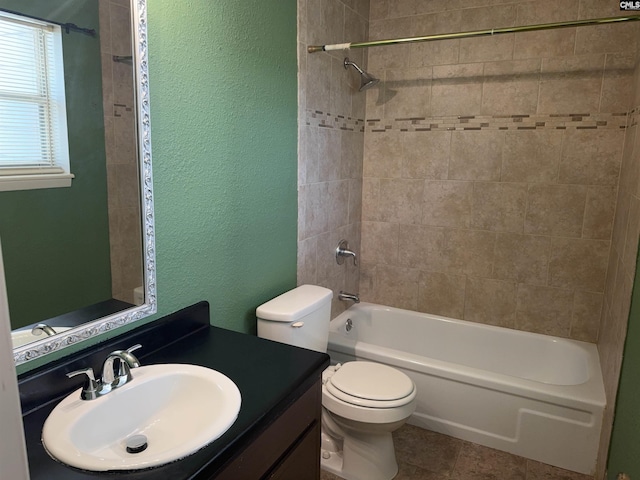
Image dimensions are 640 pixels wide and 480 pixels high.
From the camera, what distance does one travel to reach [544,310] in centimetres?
279

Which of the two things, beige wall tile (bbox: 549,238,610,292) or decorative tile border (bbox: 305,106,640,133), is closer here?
decorative tile border (bbox: 305,106,640,133)

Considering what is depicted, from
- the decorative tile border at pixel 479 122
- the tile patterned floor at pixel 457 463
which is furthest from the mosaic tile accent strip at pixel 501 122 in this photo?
the tile patterned floor at pixel 457 463

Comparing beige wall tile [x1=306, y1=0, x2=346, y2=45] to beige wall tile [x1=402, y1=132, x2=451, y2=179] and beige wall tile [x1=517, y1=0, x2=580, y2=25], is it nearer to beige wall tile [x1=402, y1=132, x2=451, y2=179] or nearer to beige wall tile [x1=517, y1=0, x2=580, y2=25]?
beige wall tile [x1=402, y1=132, x2=451, y2=179]

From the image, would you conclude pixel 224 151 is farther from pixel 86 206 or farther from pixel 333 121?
pixel 333 121

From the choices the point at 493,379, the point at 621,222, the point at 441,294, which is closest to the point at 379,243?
the point at 441,294

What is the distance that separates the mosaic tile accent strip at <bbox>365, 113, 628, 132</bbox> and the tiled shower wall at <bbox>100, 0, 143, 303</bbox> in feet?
6.29

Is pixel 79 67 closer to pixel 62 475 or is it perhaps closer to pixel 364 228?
pixel 62 475

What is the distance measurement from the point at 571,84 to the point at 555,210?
0.68 meters

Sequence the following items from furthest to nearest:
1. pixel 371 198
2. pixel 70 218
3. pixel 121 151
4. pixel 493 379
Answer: pixel 371 198 < pixel 493 379 < pixel 121 151 < pixel 70 218

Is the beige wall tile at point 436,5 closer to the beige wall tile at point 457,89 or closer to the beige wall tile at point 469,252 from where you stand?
the beige wall tile at point 457,89

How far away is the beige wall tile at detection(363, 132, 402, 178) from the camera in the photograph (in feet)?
9.87

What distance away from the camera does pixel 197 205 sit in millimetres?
1678

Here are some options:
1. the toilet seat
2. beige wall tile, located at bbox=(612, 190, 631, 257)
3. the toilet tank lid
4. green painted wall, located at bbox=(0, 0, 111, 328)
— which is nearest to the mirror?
green painted wall, located at bbox=(0, 0, 111, 328)

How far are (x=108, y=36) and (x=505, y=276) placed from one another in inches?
95.5
